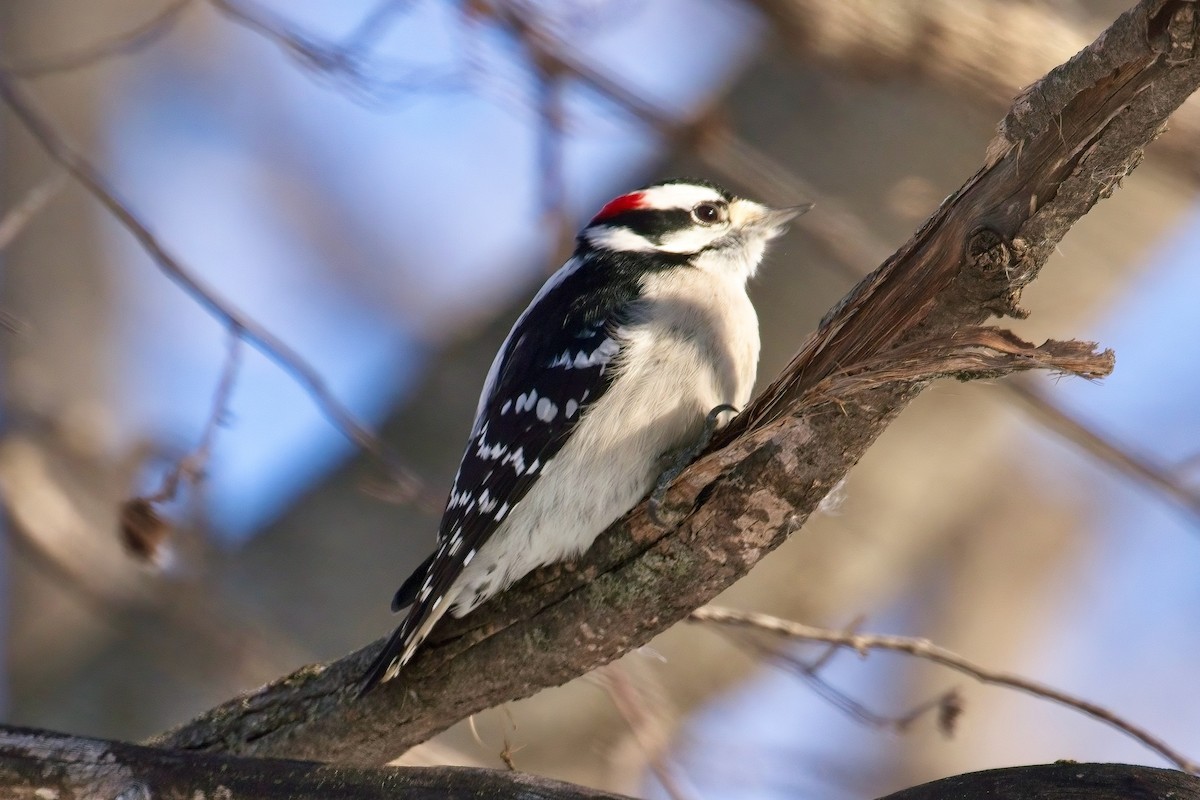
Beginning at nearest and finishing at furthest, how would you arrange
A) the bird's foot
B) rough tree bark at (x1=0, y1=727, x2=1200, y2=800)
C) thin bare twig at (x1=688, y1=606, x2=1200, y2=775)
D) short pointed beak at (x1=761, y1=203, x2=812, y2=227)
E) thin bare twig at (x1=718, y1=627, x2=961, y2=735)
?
rough tree bark at (x1=0, y1=727, x2=1200, y2=800) → the bird's foot → thin bare twig at (x1=688, y1=606, x2=1200, y2=775) → thin bare twig at (x1=718, y1=627, x2=961, y2=735) → short pointed beak at (x1=761, y1=203, x2=812, y2=227)

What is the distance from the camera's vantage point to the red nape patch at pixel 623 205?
11.6 ft

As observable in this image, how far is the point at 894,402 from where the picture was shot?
6.95 ft

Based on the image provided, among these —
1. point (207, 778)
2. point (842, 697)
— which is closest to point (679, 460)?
point (842, 697)

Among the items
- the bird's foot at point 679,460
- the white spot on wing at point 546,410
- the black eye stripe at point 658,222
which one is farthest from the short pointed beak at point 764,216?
the white spot on wing at point 546,410

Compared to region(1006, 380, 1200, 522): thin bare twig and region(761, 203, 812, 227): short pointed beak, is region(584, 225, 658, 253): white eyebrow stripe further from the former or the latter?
region(1006, 380, 1200, 522): thin bare twig

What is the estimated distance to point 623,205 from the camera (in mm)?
3584

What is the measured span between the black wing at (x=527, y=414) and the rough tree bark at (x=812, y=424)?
153mm

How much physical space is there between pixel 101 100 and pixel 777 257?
3094mm

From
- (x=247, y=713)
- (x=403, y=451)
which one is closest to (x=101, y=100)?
(x=403, y=451)

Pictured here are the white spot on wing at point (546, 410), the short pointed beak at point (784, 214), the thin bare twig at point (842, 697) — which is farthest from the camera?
the short pointed beak at point (784, 214)

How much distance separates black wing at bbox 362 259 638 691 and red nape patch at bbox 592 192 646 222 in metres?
0.47

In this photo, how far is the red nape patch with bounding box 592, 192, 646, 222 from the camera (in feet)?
11.6

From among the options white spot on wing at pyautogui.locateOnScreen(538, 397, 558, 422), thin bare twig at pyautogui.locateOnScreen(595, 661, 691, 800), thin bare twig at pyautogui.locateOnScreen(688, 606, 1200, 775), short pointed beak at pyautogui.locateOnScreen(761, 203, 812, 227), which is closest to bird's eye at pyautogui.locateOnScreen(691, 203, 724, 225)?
short pointed beak at pyautogui.locateOnScreen(761, 203, 812, 227)

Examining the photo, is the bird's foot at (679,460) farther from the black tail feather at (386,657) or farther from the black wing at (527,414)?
the black tail feather at (386,657)
